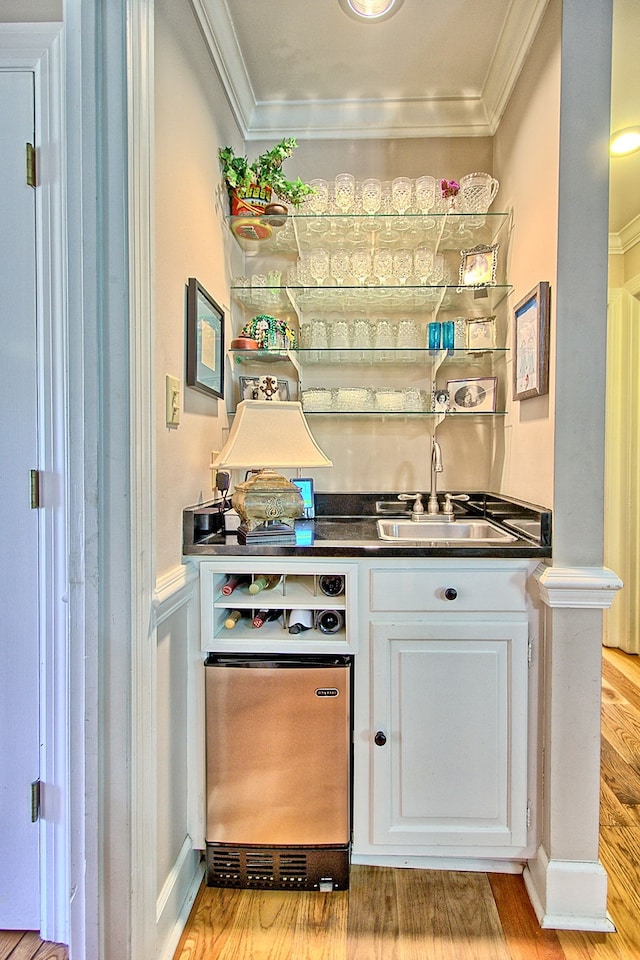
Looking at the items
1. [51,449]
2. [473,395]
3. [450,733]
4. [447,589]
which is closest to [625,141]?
[473,395]

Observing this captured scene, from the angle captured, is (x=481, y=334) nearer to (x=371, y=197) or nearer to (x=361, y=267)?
(x=361, y=267)

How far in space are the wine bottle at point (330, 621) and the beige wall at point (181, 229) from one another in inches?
17.6

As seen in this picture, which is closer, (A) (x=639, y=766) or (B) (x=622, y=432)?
(A) (x=639, y=766)

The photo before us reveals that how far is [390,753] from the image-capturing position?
1.47 m

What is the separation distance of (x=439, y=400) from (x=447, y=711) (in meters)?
1.18

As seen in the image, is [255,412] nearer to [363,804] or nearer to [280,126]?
[363,804]

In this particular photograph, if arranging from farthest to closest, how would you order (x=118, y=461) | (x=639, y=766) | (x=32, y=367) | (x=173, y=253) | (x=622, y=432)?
(x=622, y=432), (x=639, y=766), (x=173, y=253), (x=32, y=367), (x=118, y=461)

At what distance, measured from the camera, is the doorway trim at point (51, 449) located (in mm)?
1239

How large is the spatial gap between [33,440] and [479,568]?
1.23m

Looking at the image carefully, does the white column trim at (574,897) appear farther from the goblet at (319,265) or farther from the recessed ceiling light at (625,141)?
the recessed ceiling light at (625,141)

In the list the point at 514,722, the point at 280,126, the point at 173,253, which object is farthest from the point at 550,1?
the point at 514,722

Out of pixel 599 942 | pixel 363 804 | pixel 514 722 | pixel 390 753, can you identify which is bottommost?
pixel 599 942

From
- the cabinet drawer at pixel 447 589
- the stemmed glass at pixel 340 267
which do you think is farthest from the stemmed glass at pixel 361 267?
the cabinet drawer at pixel 447 589

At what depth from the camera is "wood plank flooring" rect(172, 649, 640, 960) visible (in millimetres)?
1279
